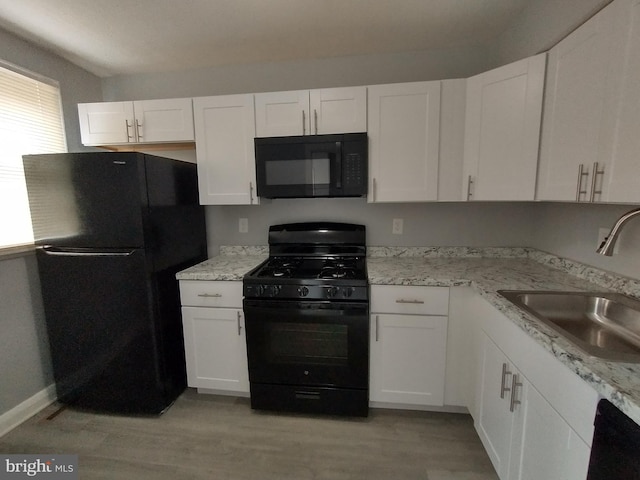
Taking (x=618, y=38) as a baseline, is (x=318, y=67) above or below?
above

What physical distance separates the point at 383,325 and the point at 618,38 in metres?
1.64

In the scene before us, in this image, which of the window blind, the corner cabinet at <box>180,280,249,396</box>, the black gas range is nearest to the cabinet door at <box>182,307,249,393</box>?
the corner cabinet at <box>180,280,249,396</box>

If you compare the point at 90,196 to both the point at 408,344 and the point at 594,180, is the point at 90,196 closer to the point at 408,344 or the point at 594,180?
the point at 408,344

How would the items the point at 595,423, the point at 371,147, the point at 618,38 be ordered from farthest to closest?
the point at 371,147 < the point at 618,38 < the point at 595,423

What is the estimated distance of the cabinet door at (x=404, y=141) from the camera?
72.4 inches

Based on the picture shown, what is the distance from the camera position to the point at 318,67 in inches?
88.7

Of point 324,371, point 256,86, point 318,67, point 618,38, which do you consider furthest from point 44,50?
point 618,38

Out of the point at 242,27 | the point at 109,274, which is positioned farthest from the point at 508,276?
the point at 109,274

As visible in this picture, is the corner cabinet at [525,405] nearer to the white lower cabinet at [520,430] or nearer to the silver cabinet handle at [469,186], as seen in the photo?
the white lower cabinet at [520,430]

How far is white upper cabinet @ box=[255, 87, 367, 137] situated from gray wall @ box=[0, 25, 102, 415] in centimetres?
158

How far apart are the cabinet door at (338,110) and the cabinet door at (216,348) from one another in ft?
4.59

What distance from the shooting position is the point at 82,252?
1.79 meters

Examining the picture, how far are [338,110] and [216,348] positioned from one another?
1833 mm

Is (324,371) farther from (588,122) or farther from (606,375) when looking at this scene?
(588,122)
